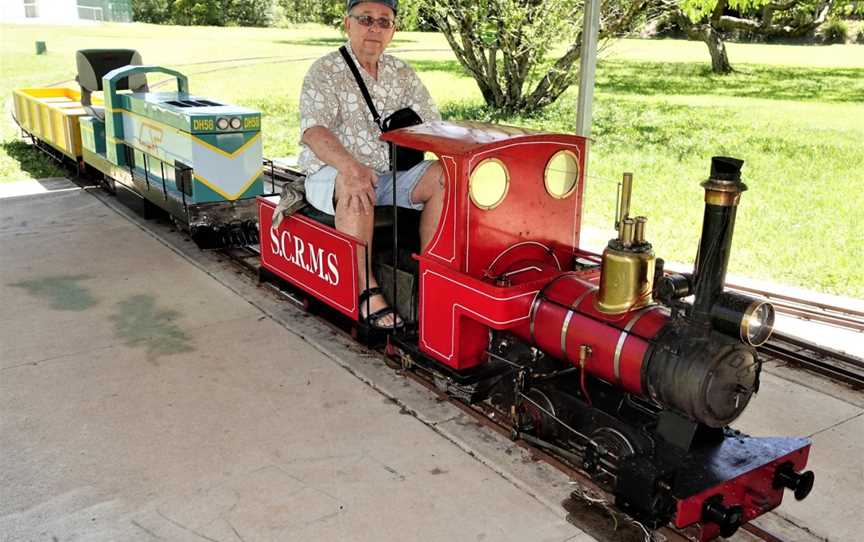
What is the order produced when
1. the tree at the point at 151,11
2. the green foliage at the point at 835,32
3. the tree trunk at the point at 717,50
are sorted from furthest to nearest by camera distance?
1. the tree at the point at 151,11
2. the green foliage at the point at 835,32
3. the tree trunk at the point at 717,50

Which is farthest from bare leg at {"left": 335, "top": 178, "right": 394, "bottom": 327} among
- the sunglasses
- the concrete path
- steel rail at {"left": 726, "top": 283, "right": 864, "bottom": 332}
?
steel rail at {"left": 726, "top": 283, "right": 864, "bottom": 332}

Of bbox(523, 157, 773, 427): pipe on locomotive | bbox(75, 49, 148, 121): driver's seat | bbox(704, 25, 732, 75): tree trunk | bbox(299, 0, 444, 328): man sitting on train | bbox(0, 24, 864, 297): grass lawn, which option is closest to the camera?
bbox(523, 157, 773, 427): pipe on locomotive

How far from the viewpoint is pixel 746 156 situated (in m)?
13.2

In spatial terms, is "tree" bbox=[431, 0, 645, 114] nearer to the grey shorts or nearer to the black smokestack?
the grey shorts

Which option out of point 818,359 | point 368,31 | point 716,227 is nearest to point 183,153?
point 368,31

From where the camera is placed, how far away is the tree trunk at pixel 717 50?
25.9 meters

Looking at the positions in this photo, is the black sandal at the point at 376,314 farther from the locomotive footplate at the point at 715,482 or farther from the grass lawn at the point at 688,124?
the grass lawn at the point at 688,124

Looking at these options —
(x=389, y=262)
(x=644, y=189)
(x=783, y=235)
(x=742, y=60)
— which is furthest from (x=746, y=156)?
(x=742, y=60)

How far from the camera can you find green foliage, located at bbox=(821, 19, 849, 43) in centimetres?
4224

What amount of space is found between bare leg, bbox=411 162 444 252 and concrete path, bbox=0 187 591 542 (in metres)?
1.11

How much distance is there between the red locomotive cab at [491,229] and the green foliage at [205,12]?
56390 mm

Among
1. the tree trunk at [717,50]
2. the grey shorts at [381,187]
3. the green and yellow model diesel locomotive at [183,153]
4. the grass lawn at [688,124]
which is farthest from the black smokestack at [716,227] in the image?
the tree trunk at [717,50]

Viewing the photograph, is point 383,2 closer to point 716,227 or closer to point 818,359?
point 716,227

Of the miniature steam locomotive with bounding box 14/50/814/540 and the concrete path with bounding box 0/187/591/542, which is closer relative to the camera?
the miniature steam locomotive with bounding box 14/50/814/540
